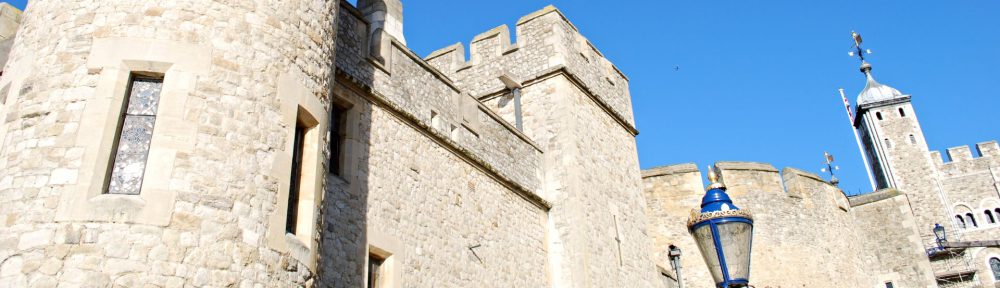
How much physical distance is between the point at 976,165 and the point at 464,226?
4362cm

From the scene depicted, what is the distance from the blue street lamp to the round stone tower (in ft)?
9.69

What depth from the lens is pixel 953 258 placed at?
34.6 m

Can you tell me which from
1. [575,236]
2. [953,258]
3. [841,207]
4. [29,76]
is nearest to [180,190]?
[29,76]

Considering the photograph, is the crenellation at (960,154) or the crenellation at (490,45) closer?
the crenellation at (490,45)

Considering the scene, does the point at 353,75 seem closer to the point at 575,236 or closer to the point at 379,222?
the point at 379,222

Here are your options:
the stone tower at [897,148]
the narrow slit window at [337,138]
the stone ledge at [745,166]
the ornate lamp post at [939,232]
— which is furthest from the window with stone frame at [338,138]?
the stone tower at [897,148]

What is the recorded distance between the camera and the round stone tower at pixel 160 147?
4.94 meters

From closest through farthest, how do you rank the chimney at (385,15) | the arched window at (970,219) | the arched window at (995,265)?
the chimney at (385,15) < the arched window at (995,265) < the arched window at (970,219)

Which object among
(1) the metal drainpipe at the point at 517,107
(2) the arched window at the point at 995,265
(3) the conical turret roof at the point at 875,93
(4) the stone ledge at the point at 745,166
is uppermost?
(3) the conical turret roof at the point at 875,93

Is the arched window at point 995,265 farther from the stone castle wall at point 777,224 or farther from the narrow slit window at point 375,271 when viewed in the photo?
the narrow slit window at point 375,271

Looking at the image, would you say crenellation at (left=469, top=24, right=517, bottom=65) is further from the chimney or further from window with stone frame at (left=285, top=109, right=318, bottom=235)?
window with stone frame at (left=285, top=109, right=318, bottom=235)

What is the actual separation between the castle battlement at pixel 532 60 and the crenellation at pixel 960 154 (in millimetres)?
38139

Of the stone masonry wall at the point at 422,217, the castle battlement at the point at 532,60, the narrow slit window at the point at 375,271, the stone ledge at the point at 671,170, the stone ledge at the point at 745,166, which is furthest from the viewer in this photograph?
the stone ledge at the point at 745,166

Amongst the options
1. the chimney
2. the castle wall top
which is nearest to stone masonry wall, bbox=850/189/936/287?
the castle wall top
